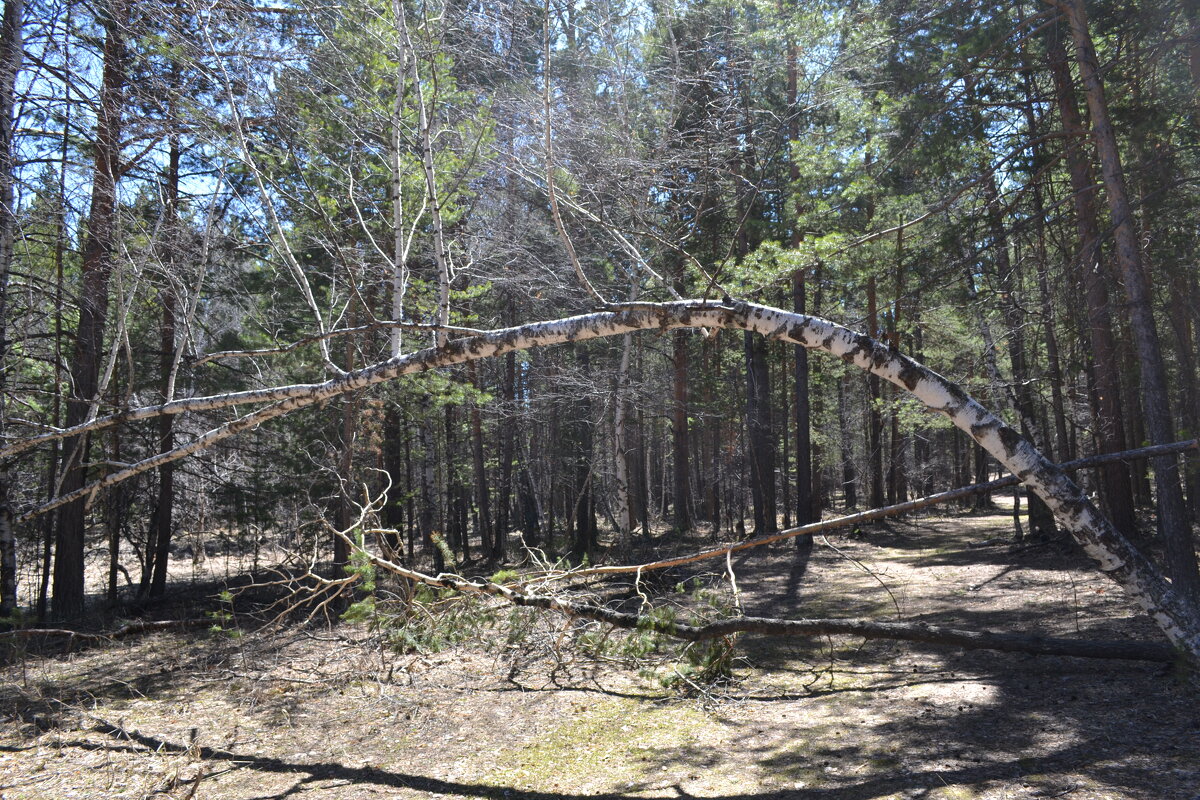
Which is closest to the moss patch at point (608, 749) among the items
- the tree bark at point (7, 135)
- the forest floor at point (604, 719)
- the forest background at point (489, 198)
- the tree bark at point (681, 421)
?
the forest floor at point (604, 719)

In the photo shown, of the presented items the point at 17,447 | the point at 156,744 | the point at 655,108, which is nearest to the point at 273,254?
the point at 17,447

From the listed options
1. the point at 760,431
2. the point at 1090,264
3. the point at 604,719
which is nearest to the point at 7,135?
the point at 604,719

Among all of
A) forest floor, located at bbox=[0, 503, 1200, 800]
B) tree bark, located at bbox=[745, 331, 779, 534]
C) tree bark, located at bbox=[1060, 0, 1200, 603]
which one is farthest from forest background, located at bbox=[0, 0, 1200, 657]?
tree bark, located at bbox=[745, 331, 779, 534]

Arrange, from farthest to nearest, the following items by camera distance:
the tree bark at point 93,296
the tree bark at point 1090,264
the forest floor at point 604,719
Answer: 1. the tree bark at point 1090,264
2. the tree bark at point 93,296
3. the forest floor at point 604,719

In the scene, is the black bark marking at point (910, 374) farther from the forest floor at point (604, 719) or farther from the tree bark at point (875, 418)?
the tree bark at point (875, 418)

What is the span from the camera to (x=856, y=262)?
1083 cm

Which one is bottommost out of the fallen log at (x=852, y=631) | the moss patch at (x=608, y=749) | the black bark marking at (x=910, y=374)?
the moss patch at (x=608, y=749)

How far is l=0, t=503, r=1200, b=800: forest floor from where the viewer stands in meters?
4.65

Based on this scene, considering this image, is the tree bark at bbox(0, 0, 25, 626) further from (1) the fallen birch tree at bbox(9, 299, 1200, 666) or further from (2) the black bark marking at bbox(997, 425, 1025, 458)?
(2) the black bark marking at bbox(997, 425, 1025, 458)

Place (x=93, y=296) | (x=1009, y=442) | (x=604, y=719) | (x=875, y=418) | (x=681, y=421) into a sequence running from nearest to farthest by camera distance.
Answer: (x=1009, y=442)
(x=604, y=719)
(x=93, y=296)
(x=681, y=421)
(x=875, y=418)

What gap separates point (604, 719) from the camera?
247 inches

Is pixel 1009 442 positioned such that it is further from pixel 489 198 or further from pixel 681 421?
pixel 681 421

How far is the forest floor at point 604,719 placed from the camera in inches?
183

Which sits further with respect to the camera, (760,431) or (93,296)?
(760,431)
